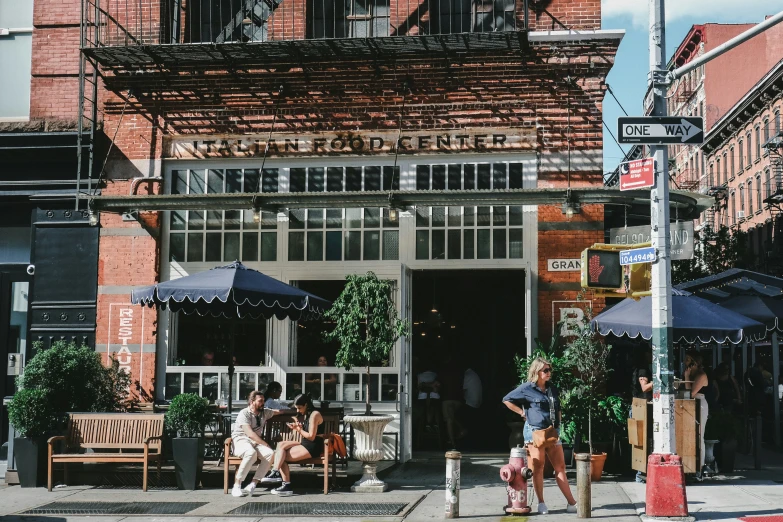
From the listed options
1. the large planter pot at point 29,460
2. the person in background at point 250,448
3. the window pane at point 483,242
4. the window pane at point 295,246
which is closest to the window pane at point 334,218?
the window pane at point 295,246

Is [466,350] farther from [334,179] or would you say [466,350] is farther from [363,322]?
[363,322]

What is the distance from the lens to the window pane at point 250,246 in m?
14.8

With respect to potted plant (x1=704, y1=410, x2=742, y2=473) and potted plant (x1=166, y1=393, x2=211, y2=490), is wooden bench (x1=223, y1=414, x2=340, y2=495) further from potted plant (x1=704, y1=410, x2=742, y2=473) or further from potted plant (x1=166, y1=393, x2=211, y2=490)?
potted plant (x1=704, y1=410, x2=742, y2=473)

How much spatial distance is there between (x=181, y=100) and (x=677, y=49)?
5134 cm

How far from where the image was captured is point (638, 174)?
32.7ft

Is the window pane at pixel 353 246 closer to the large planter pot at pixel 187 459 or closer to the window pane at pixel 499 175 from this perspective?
the window pane at pixel 499 175

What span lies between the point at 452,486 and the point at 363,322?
10.8 ft

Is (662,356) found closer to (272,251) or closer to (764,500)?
(764,500)

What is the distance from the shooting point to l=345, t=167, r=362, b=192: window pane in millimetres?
14695

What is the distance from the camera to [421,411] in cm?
1688

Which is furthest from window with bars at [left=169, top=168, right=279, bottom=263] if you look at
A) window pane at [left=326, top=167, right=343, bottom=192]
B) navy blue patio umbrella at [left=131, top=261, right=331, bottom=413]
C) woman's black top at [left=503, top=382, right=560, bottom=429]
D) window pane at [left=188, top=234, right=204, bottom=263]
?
woman's black top at [left=503, top=382, right=560, bottom=429]

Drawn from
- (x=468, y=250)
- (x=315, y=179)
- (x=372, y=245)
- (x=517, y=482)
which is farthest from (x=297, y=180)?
(x=517, y=482)

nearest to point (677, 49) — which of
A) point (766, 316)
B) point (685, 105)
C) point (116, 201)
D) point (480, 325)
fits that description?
point (685, 105)

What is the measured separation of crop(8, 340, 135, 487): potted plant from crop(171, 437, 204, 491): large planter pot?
1.73 metres
